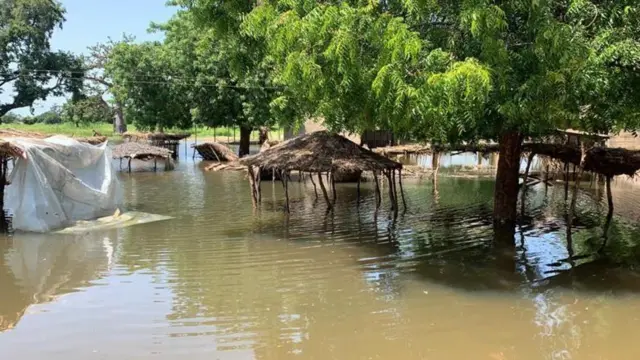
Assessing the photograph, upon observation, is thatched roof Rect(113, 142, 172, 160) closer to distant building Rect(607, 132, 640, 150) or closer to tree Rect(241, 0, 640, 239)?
distant building Rect(607, 132, 640, 150)

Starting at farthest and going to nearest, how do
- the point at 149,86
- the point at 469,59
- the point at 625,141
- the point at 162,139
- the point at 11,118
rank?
the point at 11,118, the point at 162,139, the point at 149,86, the point at 625,141, the point at 469,59

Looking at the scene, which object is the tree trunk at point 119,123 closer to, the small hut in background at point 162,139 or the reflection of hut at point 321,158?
the small hut in background at point 162,139

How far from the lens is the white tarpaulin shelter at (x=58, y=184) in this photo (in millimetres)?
11562

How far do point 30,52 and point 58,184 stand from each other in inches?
1362

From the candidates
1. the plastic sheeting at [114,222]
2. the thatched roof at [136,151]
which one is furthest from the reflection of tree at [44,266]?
the thatched roof at [136,151]

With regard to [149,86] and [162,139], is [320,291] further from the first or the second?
[162,139]

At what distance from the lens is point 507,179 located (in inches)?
485

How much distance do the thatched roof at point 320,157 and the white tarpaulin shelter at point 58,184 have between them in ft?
12.2

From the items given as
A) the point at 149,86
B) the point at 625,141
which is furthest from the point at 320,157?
the point at 149,86

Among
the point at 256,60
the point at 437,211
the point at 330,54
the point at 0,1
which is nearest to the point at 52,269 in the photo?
the point at 256,60

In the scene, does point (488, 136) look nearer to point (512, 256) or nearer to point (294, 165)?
point (512, 256)

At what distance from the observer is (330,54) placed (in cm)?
710

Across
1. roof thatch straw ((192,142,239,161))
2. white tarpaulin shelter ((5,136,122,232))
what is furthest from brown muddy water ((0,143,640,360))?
roof thatch straw ((192,142,239,161))

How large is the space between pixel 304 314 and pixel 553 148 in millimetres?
8534
